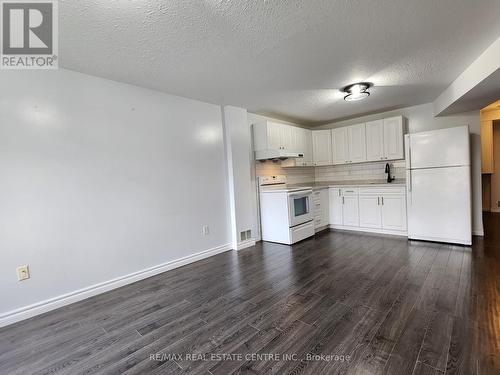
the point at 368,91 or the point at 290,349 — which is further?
the point at 368,91

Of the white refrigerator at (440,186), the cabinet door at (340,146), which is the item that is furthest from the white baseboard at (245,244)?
the white refrigerator at (440,186)

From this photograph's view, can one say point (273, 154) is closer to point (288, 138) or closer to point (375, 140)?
point (288, 138)

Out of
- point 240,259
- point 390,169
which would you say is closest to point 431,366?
point 240,259

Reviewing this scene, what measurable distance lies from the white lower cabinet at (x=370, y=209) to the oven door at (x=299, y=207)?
29.6 inches

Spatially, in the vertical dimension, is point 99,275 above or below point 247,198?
below

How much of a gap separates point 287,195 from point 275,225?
608 millimetres

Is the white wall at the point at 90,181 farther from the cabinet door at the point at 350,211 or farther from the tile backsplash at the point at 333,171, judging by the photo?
the cabinet door at the point at 350,211

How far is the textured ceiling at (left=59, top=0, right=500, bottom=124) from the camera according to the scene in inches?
65.6

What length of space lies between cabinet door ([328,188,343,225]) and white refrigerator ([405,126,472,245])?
3.91 feet

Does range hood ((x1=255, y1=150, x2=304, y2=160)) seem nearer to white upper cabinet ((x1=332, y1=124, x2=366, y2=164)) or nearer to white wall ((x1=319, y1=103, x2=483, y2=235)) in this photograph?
white upper cabinet ((x1=332, y1=124, x2=366, y2=164))

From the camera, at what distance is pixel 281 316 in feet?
6.53

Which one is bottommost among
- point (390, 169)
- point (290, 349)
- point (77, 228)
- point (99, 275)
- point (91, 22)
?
point (290, 349)

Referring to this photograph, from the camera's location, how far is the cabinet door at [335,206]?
4746 mm

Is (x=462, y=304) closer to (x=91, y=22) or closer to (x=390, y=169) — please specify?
(x=390, y=169)
